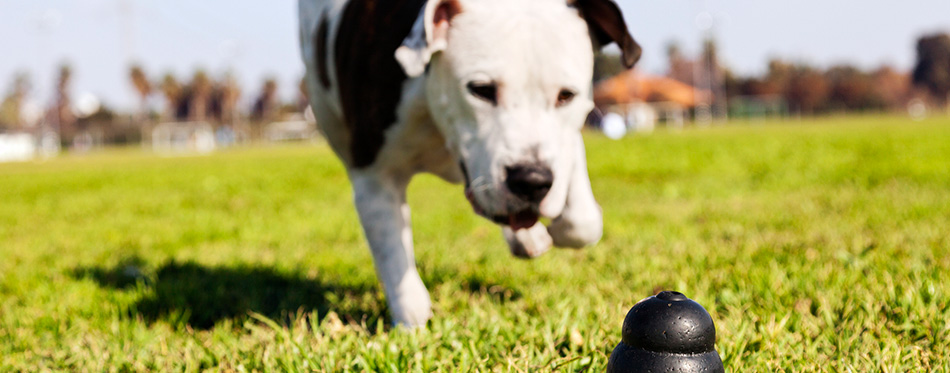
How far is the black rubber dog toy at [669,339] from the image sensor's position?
1.48 metres

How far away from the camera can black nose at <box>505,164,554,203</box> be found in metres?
2.21

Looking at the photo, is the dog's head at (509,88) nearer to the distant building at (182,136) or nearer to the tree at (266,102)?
the distant building at (182,136)

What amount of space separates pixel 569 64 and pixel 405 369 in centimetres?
104

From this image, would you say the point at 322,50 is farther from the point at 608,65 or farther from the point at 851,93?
the point at 851,93

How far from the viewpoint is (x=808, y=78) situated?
8100cm

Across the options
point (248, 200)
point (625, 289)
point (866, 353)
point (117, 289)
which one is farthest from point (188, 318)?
point (248, 200)

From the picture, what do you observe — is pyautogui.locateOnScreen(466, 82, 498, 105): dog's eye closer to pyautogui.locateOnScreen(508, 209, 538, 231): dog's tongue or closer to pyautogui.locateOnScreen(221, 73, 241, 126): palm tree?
pyautogui.locateOnScreen(508, 209, 538, 231): dog's tongue

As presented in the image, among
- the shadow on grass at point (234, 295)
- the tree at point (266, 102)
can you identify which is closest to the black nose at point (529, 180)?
the shadow on grass at point (234, 295)

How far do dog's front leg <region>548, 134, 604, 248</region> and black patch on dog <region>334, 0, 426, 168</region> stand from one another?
0.72 m

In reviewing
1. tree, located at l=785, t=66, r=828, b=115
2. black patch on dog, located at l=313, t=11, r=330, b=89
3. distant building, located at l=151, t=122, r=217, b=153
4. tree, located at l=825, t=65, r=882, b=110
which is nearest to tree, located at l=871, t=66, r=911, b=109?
tree, located at l=825, t=65, r=882, b=110

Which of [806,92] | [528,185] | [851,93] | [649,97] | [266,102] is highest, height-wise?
[528,185]

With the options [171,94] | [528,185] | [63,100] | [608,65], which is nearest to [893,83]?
[171,94]

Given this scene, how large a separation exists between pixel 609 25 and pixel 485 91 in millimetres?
534

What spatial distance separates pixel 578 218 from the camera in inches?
109
